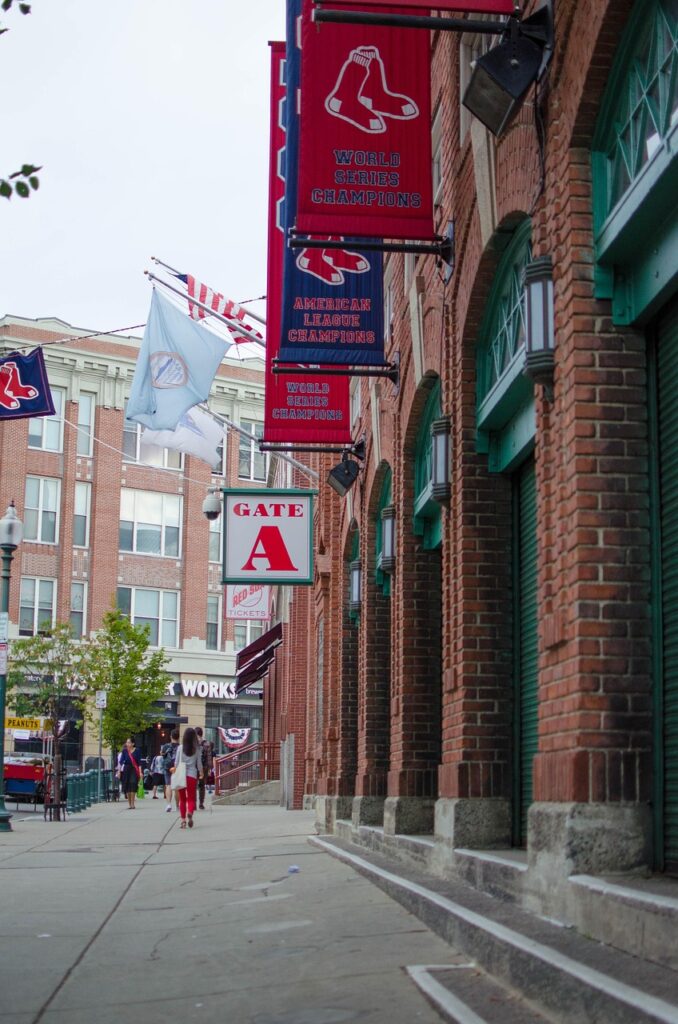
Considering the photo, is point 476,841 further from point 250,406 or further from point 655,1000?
point 250,406

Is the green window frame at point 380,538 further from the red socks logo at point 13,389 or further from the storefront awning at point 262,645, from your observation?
the storefront awning at point 262,645

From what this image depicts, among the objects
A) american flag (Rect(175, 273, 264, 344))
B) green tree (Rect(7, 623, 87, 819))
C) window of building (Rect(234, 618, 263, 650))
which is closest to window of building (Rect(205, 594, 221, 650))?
window of building (Rect(234, 618, 263, 650))

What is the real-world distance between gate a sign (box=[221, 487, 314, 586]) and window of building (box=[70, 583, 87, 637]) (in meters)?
36.4

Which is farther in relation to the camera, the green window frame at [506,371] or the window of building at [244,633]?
the window of building at [244,633]

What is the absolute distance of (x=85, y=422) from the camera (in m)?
56.8

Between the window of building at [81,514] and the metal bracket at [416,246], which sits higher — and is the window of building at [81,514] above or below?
above

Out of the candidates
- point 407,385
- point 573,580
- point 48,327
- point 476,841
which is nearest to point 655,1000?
point 573,580

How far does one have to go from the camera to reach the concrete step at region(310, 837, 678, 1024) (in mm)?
4154

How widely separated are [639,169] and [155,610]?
172 feet

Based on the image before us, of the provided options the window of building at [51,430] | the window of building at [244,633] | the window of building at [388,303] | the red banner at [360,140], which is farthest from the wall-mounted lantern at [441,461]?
the window of building at [244,633]

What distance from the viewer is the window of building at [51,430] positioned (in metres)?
55.7

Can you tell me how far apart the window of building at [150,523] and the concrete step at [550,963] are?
50.4 m

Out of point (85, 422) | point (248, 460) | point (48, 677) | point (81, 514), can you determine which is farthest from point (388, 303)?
point (248, 460)

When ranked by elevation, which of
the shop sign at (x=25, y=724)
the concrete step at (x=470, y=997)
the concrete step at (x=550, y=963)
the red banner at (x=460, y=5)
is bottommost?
the concrete step at (x=470, y=997)
